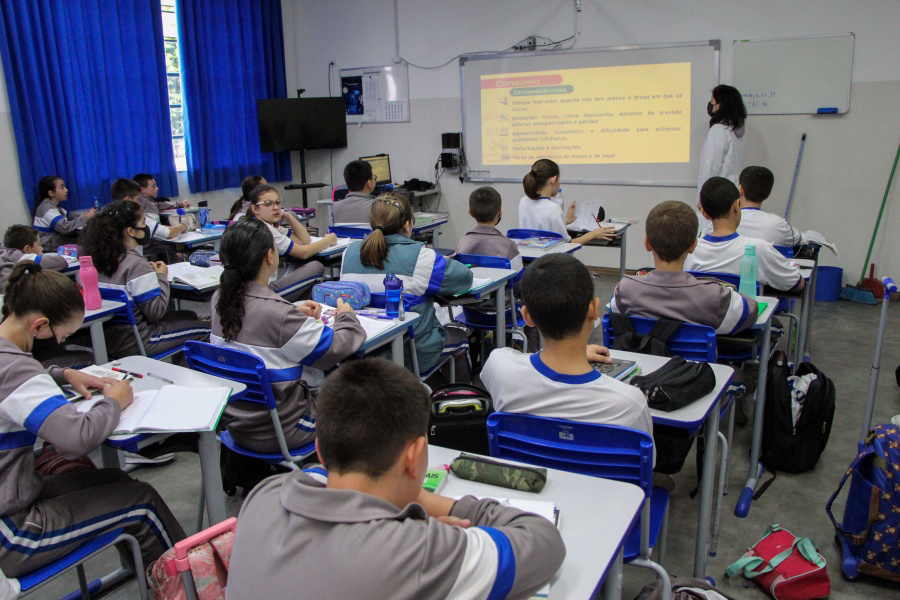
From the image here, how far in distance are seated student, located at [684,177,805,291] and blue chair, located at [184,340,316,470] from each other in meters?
2.11

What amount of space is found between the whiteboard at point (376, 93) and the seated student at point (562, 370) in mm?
6344

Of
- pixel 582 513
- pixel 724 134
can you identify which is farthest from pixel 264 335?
pixel 724 134

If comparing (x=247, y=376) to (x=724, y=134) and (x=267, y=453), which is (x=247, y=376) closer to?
(x=267, y=453)

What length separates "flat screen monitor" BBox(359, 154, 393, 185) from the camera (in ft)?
24.9

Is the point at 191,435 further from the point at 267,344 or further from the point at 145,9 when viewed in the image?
the point at 145,9

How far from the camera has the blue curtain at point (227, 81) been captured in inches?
280

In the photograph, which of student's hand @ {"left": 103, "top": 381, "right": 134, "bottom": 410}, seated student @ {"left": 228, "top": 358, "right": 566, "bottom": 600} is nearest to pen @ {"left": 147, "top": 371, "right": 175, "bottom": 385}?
student's hand @ {"left": 103, "top": 381, "right": 134, "bottom": 410}

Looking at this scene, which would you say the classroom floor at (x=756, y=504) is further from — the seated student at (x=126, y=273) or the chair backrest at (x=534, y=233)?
the chair backrest at (x=534, y=233)

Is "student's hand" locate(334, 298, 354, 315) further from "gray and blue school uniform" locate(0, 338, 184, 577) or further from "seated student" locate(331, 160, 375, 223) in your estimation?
"seated student" locate(331, 160, 375, 223)

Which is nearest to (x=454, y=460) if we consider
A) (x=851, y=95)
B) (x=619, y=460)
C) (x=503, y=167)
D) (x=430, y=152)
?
(x=619, y=460)

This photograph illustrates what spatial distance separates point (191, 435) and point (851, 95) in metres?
5.71

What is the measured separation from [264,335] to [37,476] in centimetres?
84

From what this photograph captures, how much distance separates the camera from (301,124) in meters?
7.89

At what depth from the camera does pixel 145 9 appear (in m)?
6.54
